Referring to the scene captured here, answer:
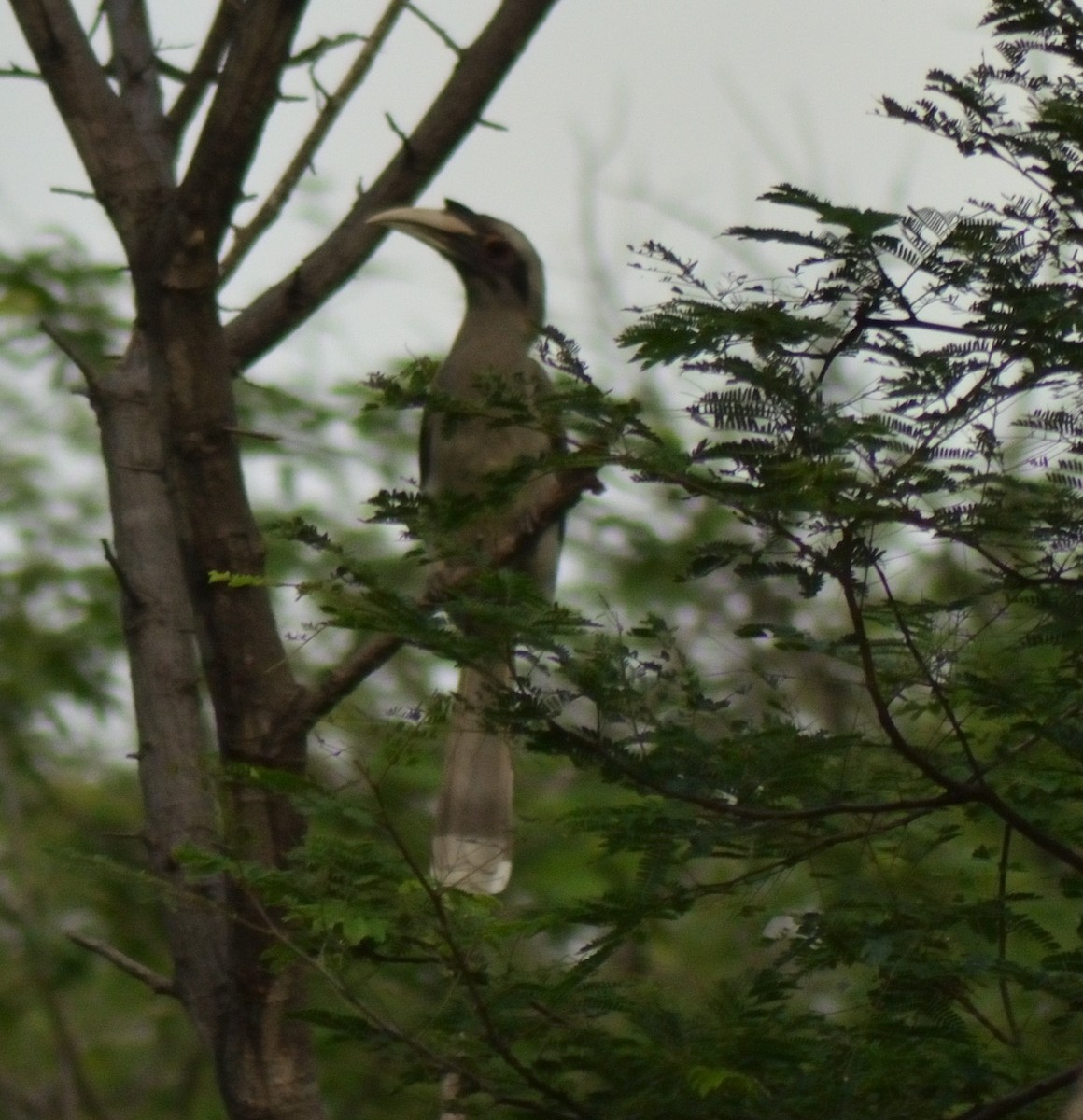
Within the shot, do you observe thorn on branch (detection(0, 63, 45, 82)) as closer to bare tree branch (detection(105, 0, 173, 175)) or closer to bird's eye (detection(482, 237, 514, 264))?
bare tree branch (detection(105, 0, 173, 175))

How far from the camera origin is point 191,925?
3.13 metres

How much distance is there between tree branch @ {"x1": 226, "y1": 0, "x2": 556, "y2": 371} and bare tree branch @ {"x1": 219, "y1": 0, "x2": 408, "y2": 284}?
0.27m

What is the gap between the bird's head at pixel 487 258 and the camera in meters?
5.84

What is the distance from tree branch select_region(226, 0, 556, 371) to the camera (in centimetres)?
357

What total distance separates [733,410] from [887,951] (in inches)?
27.1

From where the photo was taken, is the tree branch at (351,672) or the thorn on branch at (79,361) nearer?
the tree branch at (351,672)

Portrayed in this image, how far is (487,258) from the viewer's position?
5.89m

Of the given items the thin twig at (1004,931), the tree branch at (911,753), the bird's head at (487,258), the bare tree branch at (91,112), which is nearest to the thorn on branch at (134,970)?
the bare tree branch at (91,112)

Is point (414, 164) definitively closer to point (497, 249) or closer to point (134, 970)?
point (134, 970)

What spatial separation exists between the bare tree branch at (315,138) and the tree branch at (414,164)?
274 millimetres

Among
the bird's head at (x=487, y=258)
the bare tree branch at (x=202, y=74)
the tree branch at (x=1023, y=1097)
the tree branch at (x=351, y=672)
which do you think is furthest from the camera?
the bird's head at (x=487, y=258)

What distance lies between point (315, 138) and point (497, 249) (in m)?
1.95

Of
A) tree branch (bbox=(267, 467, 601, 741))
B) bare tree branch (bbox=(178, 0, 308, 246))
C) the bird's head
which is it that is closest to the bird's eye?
the bird's head

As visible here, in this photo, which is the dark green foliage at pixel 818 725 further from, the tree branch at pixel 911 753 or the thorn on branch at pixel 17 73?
the thorn on branch at pixel 17 73
